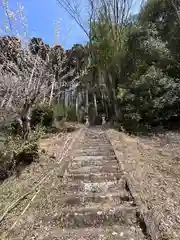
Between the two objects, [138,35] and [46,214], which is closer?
[46,214]

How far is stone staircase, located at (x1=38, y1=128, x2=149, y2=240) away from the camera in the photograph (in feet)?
9.10

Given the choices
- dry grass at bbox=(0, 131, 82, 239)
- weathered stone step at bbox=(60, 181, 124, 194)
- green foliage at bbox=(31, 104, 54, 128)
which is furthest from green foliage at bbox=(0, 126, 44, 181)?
green foliage at bbox=(31, 104, 54, 128)

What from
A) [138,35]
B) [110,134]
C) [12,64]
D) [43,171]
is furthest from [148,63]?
[43,171]

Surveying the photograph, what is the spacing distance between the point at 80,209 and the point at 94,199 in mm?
307

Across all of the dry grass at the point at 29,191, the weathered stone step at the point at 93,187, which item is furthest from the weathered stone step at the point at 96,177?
the dry grass at the point at 29,191

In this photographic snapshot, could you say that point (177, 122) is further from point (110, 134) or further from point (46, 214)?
point (46, 214)

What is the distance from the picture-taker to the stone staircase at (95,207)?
277cm

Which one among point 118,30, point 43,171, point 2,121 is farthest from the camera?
point 118,30

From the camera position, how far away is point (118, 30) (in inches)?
460

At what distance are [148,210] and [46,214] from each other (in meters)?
1.11

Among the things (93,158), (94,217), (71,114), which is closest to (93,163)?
(93,158)

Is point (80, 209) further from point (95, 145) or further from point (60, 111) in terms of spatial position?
point (60, 111)

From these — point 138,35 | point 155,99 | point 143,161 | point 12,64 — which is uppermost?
point 138,35

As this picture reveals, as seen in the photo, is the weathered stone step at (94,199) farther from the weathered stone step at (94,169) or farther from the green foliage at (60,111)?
the green foliage at (60,111)
